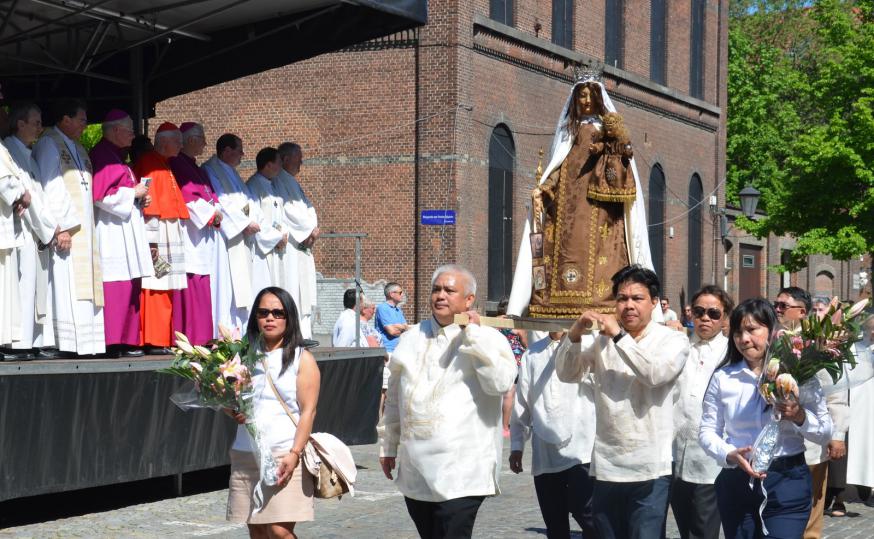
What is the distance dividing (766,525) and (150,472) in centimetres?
629

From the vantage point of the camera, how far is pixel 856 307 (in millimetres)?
7121

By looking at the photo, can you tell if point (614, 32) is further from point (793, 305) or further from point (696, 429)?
point (696, 429)

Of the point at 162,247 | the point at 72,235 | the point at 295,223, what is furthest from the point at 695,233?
the point at 72,235

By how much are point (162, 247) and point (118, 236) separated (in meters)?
0.66

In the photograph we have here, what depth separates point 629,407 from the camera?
6.86 m

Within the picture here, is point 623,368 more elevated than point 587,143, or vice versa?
point 587,143

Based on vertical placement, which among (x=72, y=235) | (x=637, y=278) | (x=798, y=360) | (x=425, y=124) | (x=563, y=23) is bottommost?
(x=798, y=360)

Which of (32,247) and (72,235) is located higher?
(72,235)

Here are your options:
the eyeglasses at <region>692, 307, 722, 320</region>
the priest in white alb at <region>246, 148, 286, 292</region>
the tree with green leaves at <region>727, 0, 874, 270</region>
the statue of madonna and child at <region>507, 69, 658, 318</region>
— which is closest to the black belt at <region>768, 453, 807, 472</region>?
the eyeglasses at <region>692, 307, 722, 320</region>

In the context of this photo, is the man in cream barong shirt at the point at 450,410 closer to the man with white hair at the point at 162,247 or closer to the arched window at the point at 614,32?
the man with white hair at the point at 162,247

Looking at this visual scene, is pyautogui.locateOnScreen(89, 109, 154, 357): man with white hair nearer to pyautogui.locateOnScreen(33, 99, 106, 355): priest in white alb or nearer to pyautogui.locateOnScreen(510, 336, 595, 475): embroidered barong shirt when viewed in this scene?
pyautogui.locateOnScreen(33, 99, 106, 355): priest in white alb

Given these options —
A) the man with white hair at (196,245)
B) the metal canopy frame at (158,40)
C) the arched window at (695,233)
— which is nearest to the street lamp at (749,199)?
the arched window at (695,233)

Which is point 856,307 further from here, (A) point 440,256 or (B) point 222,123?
(B) point 222,123

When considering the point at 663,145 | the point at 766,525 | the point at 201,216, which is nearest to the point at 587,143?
the point at 201,216
